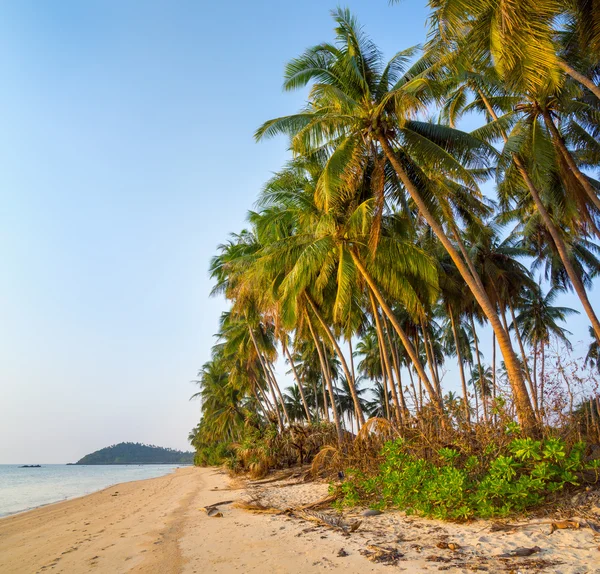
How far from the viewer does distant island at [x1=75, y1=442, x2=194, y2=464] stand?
17388cm

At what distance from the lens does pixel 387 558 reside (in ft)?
14.2

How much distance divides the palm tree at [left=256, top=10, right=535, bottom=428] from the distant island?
180m

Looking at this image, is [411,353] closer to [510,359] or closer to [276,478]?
[510,359]

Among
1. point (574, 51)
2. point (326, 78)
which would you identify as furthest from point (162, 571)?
point (574, 51)

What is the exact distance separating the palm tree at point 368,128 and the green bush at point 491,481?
4732 millimetres

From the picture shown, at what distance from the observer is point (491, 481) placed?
5363mm

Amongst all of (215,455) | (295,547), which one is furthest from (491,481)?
(215,455)

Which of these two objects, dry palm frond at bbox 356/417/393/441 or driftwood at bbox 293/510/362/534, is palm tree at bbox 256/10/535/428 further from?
driftwood at bbox 293/510/362/534

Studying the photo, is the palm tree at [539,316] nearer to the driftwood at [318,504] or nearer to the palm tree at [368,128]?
the palm tree at [368,128]

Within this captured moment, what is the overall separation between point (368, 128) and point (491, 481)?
316 inches

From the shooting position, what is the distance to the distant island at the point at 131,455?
173875mm

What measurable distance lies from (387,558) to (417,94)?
9.19 metres

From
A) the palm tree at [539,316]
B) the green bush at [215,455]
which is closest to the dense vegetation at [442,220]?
the palm tree at [539,316]

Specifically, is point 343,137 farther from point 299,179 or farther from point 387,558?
point 387,558
